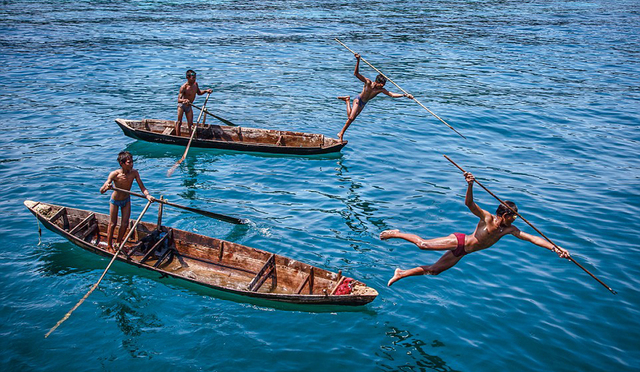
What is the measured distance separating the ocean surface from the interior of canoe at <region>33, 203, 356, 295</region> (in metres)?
0.60

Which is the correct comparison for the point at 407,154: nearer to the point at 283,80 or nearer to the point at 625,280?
the point at 625,280

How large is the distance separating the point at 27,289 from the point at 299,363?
23.5 ft

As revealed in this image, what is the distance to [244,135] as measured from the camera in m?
22.0

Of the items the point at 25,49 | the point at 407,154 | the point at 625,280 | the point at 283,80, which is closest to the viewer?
the point at 625,280

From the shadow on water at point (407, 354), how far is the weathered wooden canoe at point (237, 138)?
10.4 m

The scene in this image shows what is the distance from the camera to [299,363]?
416 inches

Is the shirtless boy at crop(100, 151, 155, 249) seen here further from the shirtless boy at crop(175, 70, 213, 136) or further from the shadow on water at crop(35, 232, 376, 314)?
the shirtless boy at crop(175, 70, 213, 136)

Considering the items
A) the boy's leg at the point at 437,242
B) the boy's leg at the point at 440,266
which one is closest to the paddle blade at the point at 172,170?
the boy's leg at the point at 437,242

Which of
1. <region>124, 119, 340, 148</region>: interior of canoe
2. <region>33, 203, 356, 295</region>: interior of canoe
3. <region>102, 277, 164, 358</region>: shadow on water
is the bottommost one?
<region>102, 277, 164, 358</region>: shadow on water

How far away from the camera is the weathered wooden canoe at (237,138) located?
20.8 m

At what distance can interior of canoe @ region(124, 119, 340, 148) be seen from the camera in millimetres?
21219

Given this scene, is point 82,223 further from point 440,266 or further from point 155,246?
point 440,266

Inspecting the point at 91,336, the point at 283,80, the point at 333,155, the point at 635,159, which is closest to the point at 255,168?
the point at 333,155

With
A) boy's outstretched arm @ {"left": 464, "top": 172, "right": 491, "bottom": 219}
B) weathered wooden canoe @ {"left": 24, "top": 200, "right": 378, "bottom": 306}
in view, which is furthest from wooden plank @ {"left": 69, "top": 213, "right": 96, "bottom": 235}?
boy's outstretched arm @ {"left": 464, "top": 172, "right": 491, "bottom": 219}
